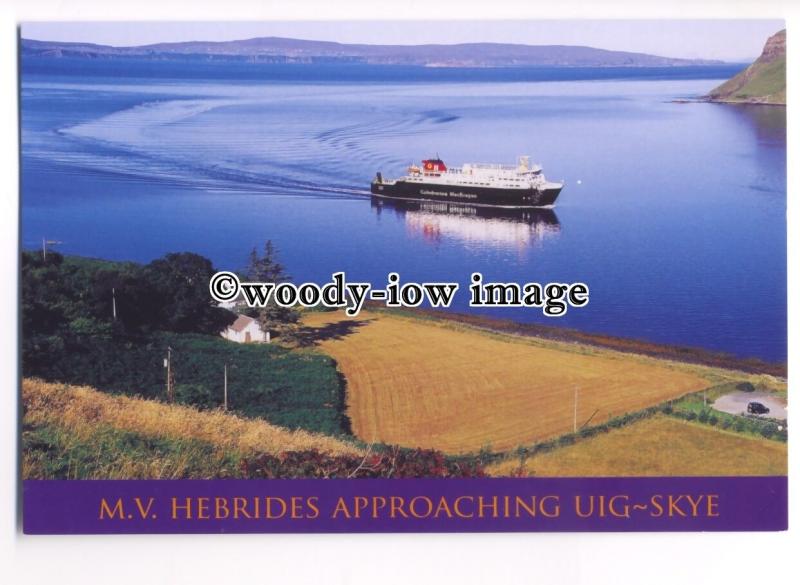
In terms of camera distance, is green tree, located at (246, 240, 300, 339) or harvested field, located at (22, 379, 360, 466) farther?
green tree, located at (246, 240, 300, 339)

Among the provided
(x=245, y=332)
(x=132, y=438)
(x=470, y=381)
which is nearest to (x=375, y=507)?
(x=470, y=381)

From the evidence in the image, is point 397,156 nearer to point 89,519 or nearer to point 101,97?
point 101,97

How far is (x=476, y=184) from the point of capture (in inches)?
271

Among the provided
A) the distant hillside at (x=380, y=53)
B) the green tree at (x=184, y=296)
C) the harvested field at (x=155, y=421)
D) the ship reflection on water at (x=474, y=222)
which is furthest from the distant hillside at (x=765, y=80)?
the green tree at (x=184, y=296)

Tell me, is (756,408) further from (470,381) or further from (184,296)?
(184,296)

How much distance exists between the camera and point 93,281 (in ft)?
21.7

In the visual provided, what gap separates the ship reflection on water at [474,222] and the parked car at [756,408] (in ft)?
5.06

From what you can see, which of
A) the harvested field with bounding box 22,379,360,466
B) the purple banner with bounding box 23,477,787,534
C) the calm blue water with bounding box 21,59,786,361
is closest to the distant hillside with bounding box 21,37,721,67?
the calm blue water with bounding box 21,59,786,361

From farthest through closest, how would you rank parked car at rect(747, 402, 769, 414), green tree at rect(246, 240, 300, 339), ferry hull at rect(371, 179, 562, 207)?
ferry hull at rect(371, 179, 562, 207) < green tree at rect(246, 240, 300, 339) < parked car at rect(747, 402, 769, 414)

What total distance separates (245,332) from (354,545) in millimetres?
1456

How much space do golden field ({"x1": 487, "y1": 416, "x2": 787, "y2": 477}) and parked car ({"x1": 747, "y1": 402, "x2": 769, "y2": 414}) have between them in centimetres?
16

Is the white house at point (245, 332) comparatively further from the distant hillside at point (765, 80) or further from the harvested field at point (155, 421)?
the distant hillside at point (765, 80)

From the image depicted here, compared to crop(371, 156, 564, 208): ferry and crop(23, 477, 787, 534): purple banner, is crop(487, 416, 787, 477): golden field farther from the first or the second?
crop(371, 156, 564, 208): ferry

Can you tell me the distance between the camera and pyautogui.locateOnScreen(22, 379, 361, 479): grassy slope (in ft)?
20.8
